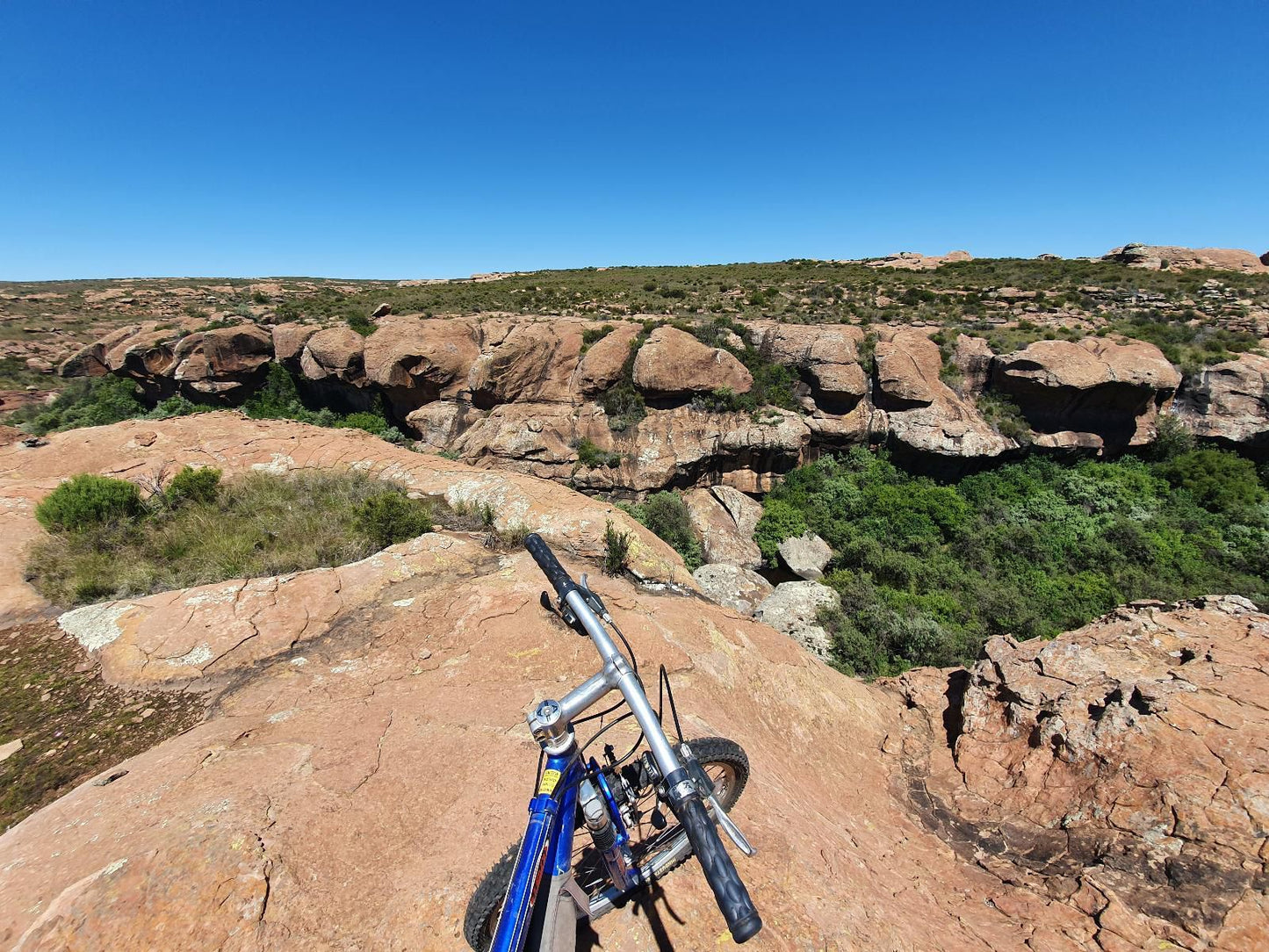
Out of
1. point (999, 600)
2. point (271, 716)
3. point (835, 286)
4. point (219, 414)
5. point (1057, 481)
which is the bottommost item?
point (999, 600)

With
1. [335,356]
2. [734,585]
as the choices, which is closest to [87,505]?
[734,585]

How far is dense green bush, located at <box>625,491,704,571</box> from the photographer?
49.5 ft

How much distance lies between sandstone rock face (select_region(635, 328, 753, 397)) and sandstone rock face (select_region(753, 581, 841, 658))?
8.72 meters

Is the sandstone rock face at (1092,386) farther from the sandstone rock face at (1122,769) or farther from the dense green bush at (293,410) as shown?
the dense green bush at (293,410)

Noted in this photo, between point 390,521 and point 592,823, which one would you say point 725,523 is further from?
point 592,823

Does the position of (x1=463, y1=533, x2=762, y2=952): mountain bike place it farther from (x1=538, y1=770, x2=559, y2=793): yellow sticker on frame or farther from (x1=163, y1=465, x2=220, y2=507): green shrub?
(x1=163, y1=465, x2=220, y2=507): green shrub

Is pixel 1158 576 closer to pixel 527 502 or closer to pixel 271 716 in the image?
pixel 527 502

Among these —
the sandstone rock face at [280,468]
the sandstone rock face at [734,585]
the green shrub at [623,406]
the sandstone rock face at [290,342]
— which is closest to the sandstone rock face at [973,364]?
the sandstone rock face at [734,585]

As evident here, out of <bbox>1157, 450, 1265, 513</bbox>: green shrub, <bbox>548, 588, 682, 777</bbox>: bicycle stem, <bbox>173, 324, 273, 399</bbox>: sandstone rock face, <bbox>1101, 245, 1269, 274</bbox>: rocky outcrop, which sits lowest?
<bbox>1157, 450, 1265, 513</bbox>: green shrub

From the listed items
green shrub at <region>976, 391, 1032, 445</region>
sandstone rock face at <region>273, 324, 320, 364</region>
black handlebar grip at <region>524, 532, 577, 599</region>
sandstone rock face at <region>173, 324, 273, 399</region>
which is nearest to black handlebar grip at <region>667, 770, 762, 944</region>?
black handlebar grip at <region>524, 532, 577, 599</region>

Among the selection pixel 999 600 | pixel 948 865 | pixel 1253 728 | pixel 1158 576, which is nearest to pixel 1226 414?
pixel 1158 576

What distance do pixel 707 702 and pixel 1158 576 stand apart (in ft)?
52.3

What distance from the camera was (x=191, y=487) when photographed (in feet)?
26.3

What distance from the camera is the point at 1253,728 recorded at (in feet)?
15.0
